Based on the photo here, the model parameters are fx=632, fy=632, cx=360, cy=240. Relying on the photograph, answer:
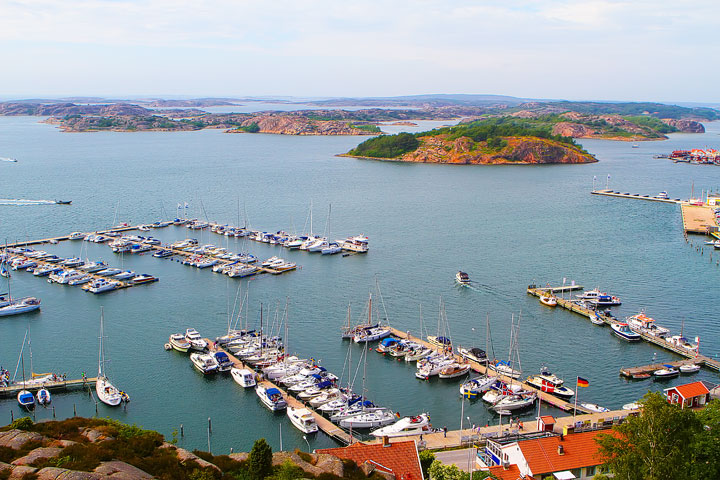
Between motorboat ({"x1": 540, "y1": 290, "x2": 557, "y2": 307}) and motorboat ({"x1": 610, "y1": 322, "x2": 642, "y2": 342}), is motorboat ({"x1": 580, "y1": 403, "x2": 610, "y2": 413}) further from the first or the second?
motorboat ({"x1": 540, "y1": 290, "x2": 557, "y2": 307})

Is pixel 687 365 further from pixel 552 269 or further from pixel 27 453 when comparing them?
pixel 27 453

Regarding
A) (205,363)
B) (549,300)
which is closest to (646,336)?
(549,300)

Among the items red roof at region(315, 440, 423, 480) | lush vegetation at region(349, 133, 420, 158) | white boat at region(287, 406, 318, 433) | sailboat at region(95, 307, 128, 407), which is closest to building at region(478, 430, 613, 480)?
red roof at region(315, 440, 423, 480)

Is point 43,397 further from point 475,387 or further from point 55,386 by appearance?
point 475,387

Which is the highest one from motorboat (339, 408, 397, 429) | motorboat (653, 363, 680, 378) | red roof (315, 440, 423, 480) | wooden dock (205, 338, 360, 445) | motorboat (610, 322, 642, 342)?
red roof (315, 440, 423, 480)

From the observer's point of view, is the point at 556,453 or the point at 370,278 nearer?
the point at 556,453

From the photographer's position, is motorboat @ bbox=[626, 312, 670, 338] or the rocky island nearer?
motorboat @ bbox=[626, 312, 670, 338]
